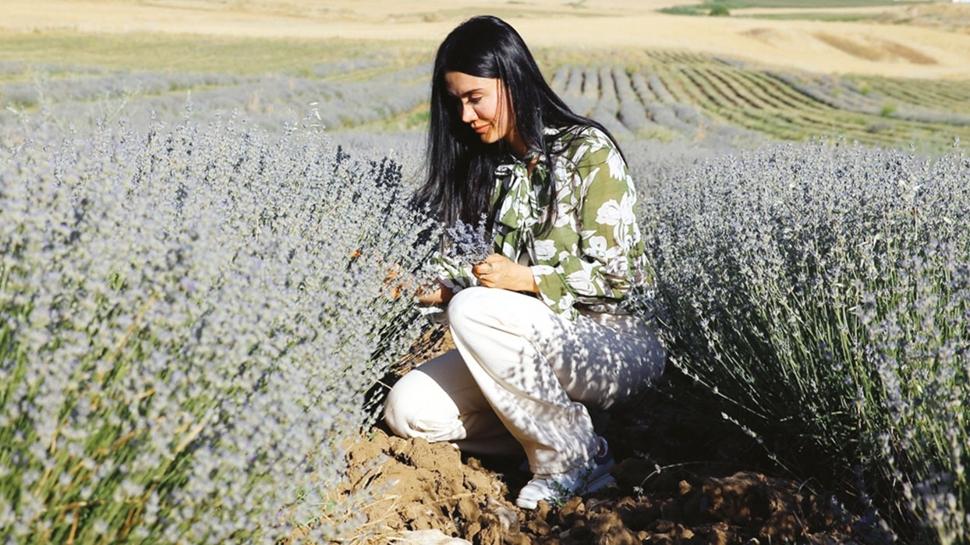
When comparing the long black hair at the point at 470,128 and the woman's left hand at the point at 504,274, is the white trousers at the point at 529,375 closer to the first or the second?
the woman's left hand at the point at 504,274

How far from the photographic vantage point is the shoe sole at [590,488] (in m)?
2.62

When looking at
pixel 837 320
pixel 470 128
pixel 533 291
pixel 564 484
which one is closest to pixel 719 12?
pixel 470 128

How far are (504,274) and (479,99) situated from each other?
0.54 metres

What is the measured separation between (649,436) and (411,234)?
107 centimetres

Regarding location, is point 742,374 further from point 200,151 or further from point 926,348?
point 200,151

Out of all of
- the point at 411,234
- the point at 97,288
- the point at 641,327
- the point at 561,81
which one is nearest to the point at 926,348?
the point at 641,327

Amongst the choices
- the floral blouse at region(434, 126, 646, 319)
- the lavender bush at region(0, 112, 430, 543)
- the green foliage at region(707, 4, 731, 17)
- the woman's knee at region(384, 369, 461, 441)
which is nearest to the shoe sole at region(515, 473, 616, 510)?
the woman's knee at region(384, 369, 461, 441)

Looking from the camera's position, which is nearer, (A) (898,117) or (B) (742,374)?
(B) (742,374)

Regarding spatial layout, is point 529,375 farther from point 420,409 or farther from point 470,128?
point 470,128

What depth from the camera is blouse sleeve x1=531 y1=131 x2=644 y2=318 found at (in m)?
2.72

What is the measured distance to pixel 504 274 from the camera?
2691mm

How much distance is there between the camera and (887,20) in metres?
54.9

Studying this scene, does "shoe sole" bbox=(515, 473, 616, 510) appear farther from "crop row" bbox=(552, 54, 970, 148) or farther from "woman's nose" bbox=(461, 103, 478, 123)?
"crop row" bbox=(552, 54, 970, 148)

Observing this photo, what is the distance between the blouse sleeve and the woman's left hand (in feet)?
0.09
